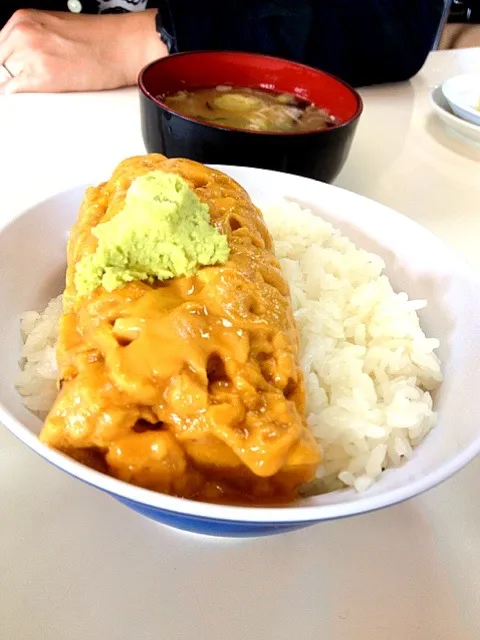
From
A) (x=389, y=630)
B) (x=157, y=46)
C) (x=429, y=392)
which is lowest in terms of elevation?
(x=389, y=630)

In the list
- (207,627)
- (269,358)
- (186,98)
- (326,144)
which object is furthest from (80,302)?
(186,98)

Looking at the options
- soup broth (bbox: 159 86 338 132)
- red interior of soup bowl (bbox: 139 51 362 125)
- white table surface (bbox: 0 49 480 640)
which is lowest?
white table surface (bbox: 0 49 480 640)

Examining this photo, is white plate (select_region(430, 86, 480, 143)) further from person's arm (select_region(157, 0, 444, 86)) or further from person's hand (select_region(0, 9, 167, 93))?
person's hand (select_region(0, 9, 167, 93))

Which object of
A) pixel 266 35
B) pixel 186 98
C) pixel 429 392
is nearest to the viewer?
pixel 429 392

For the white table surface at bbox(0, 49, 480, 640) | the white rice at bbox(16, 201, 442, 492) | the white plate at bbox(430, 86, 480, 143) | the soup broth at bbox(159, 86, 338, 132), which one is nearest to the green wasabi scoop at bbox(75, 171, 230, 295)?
the white rice at bbox(16, 201, 442, 492)

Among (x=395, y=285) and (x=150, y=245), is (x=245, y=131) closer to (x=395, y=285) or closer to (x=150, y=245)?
(x=395, y=285)

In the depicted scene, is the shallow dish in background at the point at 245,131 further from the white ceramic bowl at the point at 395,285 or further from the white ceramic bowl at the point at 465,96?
the white ceramic bowl at the point at 465,96

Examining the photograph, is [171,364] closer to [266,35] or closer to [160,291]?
[160,291]
